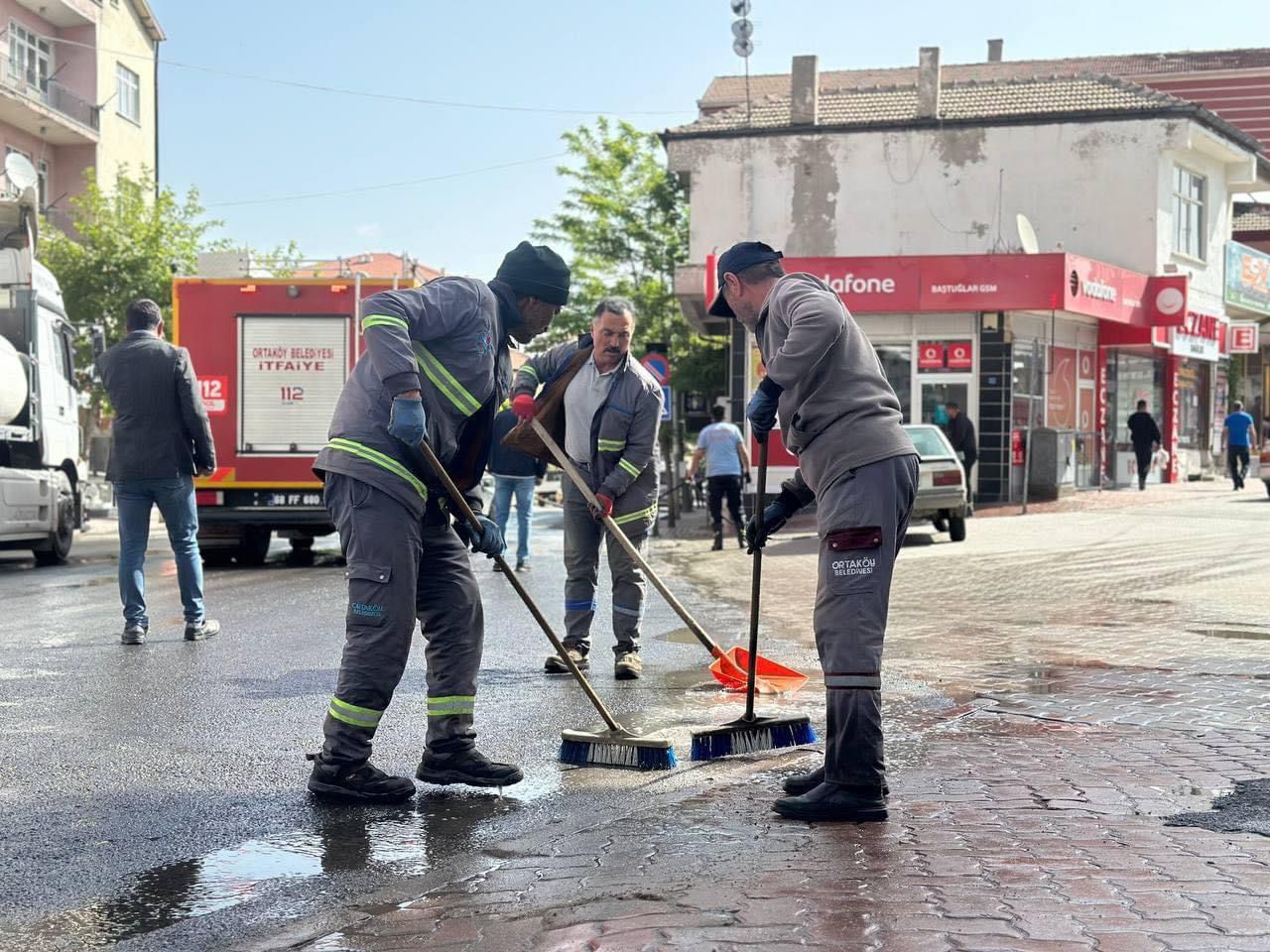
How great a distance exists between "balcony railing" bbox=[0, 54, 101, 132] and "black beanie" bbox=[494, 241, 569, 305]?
114ft

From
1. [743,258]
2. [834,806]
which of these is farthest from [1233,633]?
[834,806]

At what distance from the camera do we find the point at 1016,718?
20.8 ft

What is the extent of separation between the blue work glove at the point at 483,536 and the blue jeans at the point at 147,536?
390cm

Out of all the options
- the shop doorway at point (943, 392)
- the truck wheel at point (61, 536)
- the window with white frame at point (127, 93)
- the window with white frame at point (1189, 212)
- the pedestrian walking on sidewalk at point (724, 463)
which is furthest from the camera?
the window with white frame at point (127, 93)

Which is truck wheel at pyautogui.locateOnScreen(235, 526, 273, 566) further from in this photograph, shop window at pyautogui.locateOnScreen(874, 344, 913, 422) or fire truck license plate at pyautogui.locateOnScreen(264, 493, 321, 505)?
shop window at pyautogui.locateOnScreen(874, 344, 913, 422)

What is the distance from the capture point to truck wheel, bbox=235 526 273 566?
15808mm

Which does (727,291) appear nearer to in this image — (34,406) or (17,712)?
(17,712)

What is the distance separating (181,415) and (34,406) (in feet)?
23.3

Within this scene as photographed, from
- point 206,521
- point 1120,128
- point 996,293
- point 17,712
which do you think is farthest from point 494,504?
point 1120,128

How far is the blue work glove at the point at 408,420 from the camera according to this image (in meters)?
4.82

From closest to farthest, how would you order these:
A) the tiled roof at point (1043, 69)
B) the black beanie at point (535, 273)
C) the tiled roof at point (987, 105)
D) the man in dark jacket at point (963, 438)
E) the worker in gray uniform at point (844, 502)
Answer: the worker in gray uniform at point (844, 502) < the black beanie at point (535, 273) < the man in dark jacket at point (963, 438) < the tiled roof at point (987, 105) < the tiled roof at point (1043, 69)

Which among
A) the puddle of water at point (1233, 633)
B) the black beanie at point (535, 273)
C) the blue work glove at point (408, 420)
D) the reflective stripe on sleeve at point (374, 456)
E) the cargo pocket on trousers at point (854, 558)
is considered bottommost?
the puddle of water at point (1233, 633)

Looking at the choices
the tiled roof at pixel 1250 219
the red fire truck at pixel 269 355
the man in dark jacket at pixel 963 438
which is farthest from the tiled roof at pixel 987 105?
the red fire truck at pixel 269 355

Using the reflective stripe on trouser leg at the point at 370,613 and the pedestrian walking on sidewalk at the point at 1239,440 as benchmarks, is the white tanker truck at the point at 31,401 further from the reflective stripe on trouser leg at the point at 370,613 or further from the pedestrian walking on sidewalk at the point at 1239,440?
the pedestrian walking on sidewalk at the point at 1239,440
